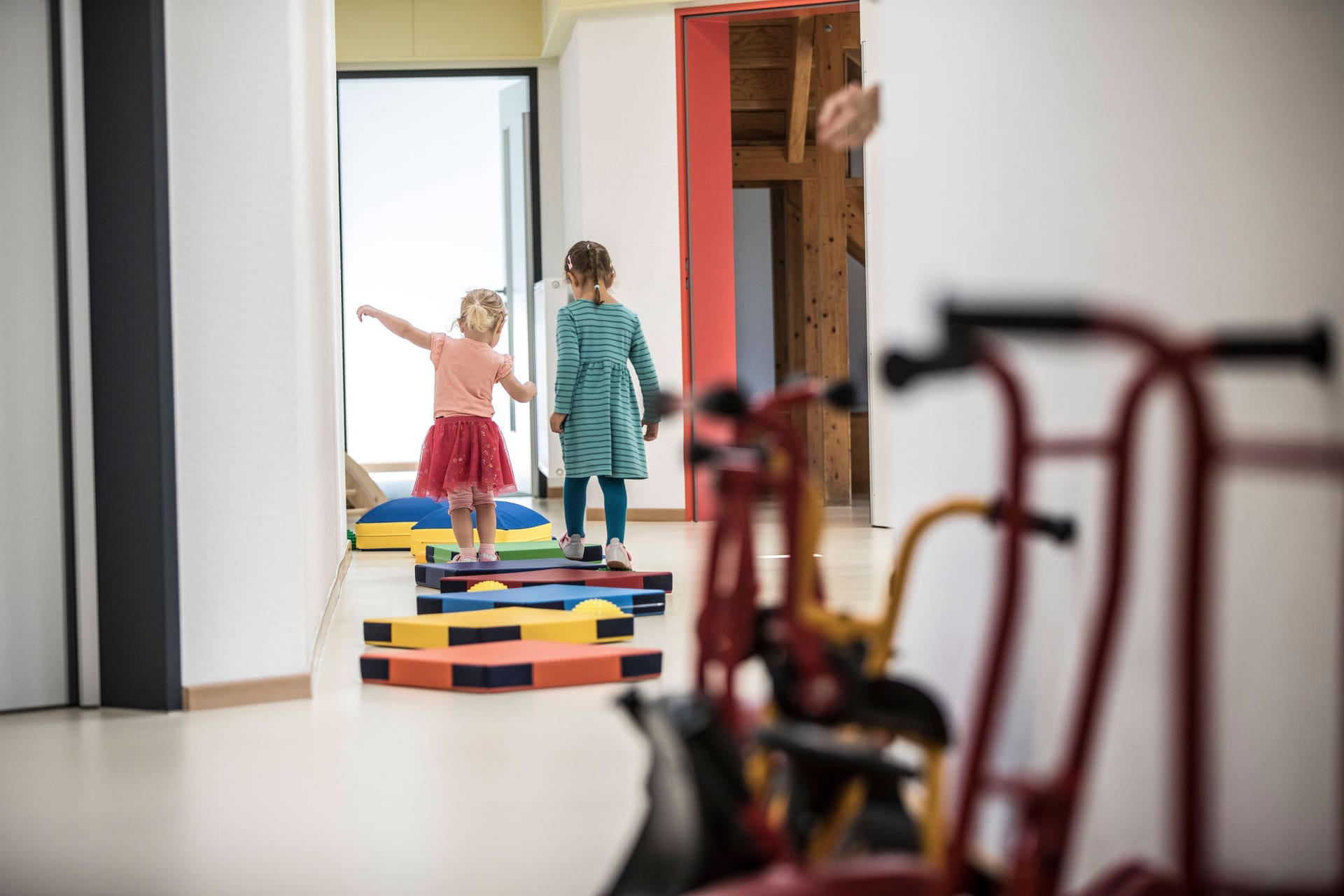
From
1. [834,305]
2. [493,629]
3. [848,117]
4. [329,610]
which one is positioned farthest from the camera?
[834,305]

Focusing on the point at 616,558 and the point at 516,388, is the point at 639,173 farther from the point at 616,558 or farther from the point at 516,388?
the point at 616,558

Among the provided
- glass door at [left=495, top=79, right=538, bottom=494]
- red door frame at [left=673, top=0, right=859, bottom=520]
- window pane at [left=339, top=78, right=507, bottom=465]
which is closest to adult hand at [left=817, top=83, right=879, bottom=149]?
red door frame at [left=673, top=0, right=859, bottom=520]

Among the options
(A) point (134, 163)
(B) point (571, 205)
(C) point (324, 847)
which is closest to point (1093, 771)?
(C) point (324, 847)

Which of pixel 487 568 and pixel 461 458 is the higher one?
pixel 461 458

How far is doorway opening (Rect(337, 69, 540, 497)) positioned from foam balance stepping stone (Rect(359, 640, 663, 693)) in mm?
6439

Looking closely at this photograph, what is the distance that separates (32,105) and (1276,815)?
2350mm

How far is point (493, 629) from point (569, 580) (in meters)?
0.95

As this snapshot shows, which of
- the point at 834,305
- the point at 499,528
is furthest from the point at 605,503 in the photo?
the point at 834,305

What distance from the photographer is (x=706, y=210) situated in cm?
687

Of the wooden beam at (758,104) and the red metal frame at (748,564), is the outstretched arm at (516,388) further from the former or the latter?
the wooden beam at (758,104)

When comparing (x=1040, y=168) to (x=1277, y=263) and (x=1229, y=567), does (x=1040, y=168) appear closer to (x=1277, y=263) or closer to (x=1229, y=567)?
(x=1277, y=263)

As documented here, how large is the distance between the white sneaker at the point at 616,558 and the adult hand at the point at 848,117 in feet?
7.99

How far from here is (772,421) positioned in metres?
0.96

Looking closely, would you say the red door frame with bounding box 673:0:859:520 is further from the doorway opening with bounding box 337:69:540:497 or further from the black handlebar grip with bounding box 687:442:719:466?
the black handlebar grip with bounding box 687:442:719:466
